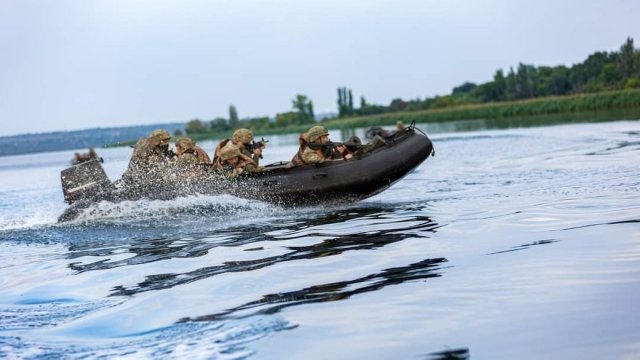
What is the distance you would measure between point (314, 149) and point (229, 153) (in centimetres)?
158

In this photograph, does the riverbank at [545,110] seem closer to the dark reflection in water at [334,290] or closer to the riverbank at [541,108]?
the riverbank at [541,108]

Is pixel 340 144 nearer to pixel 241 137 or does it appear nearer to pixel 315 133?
pixel 315 133

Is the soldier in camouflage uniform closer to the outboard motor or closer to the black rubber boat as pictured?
the black rubber boat

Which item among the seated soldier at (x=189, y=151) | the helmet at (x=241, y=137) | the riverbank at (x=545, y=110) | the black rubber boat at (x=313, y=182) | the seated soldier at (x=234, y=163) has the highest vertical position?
the helmet at (x=241, y=137)

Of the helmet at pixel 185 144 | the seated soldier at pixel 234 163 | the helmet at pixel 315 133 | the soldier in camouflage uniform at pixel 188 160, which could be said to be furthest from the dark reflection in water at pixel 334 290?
the helmet at pixel 185 144

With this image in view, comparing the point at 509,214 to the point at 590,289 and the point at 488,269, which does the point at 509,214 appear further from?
the point at 590,289

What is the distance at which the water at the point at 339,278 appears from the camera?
290 inches

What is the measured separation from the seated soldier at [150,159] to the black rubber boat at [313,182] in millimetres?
291

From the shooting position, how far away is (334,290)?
9.27 metres

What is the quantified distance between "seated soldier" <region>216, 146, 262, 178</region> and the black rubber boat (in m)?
0.18

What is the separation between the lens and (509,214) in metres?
14.1

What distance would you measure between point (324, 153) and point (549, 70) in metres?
103

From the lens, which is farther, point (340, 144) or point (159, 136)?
point (159, 136)

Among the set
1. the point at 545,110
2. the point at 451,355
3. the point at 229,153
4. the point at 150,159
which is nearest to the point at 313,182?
the point at 229,153
